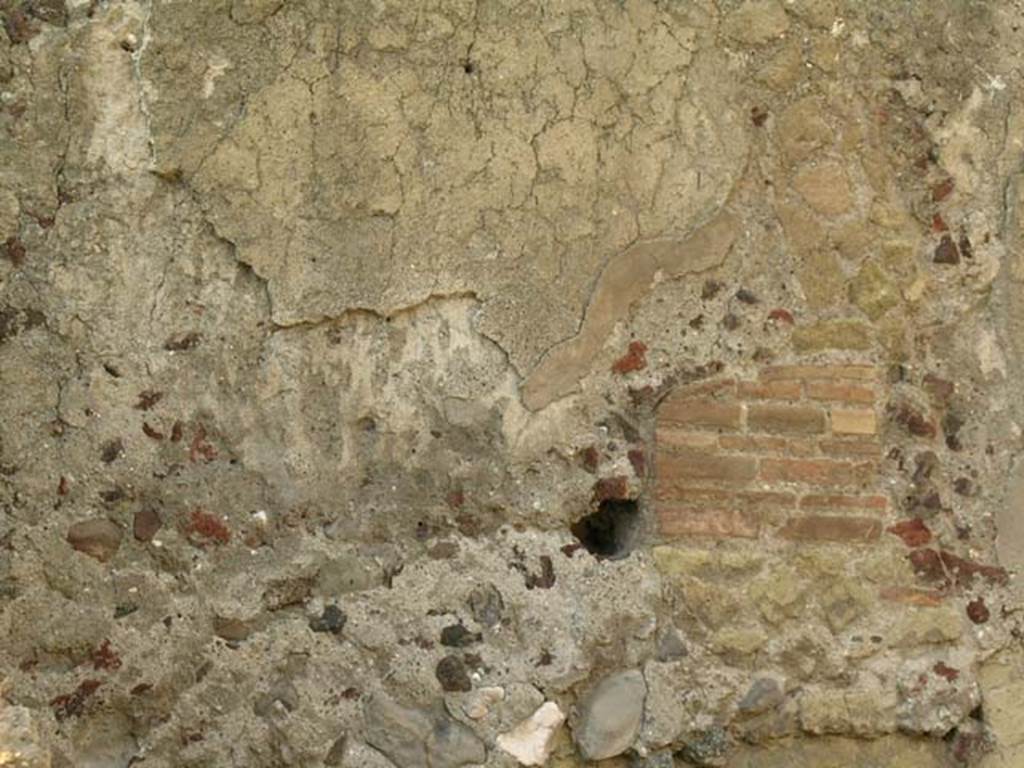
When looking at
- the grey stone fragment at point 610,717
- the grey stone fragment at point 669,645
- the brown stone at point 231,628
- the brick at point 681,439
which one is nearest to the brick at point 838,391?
the brick at point 681,439

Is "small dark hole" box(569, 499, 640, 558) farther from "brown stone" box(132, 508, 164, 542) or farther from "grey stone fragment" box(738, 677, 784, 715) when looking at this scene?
"brown stone" box(132, 508, 164, 542)

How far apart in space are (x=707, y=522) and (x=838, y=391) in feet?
1.26

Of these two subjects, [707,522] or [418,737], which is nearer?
[418,737]

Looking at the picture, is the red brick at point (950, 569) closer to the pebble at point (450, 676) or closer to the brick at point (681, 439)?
the brick at point (681, 439)

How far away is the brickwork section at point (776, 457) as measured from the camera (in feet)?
11.4

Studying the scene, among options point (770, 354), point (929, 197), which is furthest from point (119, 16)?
point (929, 197)

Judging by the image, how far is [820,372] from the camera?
3.54 metres

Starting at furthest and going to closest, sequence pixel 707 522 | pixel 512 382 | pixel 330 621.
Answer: pixel 707 522, pixel 512 382, pixel 330 621

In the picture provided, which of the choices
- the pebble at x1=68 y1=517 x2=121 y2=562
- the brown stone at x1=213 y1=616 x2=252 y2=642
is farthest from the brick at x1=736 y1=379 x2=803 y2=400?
the pebble at x1=68 y1=517 x2=121 y2=562

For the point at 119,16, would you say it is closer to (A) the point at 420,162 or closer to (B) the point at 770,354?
(A) the point at 420,162

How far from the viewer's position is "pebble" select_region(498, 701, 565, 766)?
10.9 ft

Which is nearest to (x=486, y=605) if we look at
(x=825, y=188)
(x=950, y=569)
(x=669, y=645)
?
(x=669, y=645)

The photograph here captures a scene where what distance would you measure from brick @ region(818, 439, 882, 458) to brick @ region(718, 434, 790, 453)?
89 mm

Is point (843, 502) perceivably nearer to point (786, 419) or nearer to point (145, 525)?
point (786, 419)
